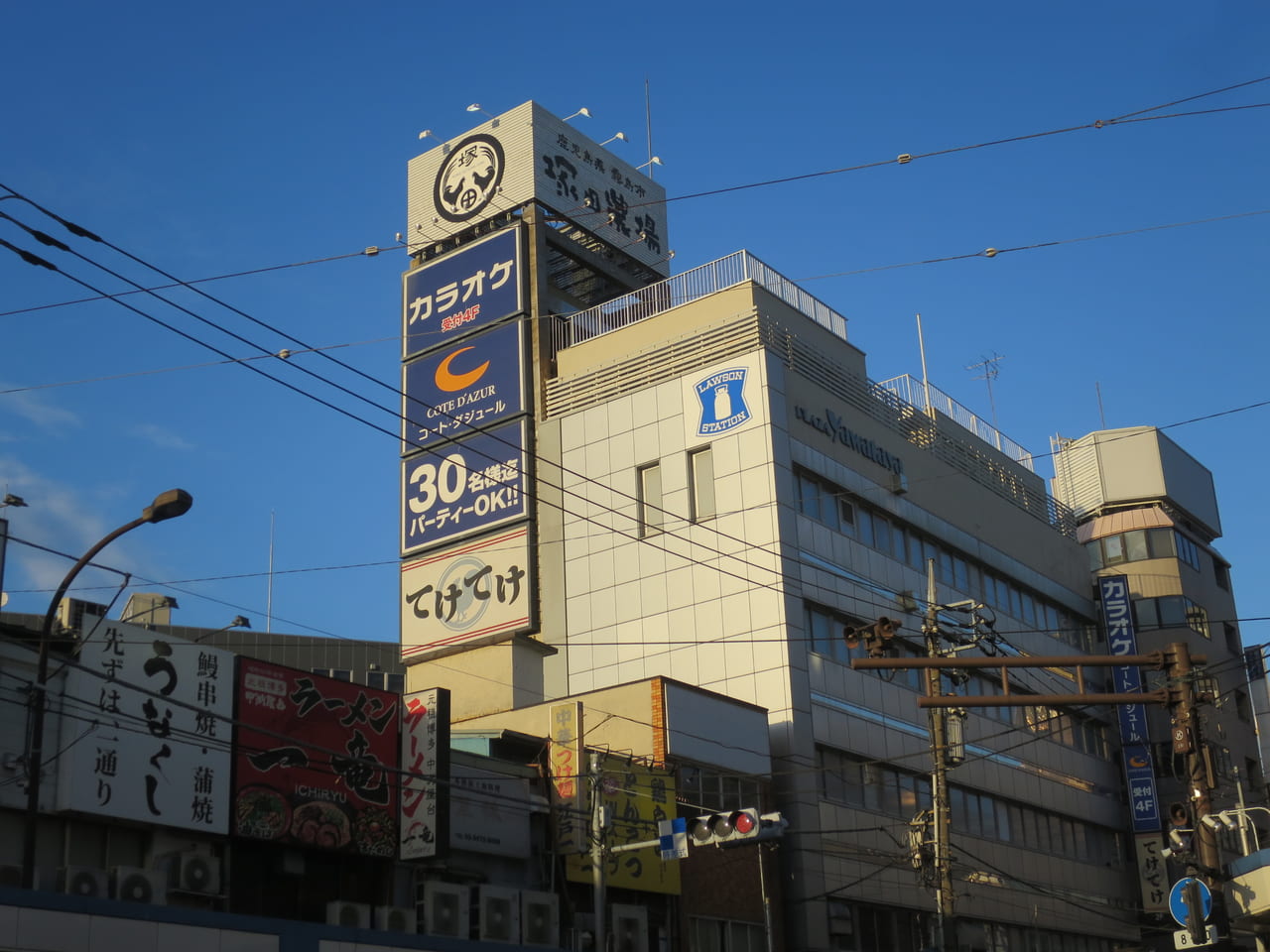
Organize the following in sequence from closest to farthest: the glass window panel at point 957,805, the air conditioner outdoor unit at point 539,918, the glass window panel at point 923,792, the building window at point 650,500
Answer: the air conditioner outdoor unit at point 539,918 < the glass window panel at point 923,792 < the building window at point 650,500 < the glass window panel at point 957,805

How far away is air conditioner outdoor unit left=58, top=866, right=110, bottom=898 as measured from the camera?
86.2 ft

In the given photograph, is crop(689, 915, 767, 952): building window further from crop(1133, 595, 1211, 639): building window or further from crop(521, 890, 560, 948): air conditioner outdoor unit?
crop(1133, 595, 1211, 639): building window

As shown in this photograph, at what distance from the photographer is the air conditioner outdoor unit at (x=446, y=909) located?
1249 inches

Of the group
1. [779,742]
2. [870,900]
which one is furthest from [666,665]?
[870,900]

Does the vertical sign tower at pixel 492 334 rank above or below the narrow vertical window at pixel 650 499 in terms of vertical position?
above

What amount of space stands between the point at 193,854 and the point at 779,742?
764 inches

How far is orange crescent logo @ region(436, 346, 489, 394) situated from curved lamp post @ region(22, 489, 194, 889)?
102 ft

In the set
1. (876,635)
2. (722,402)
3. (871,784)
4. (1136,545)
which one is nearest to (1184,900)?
(876,635)

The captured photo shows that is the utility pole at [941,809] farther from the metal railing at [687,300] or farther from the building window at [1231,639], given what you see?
the building window at [1231,639]

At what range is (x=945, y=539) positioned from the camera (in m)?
55.6

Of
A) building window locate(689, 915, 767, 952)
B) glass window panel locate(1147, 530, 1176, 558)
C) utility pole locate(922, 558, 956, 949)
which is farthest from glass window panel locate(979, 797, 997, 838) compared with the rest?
glass window panel locate(1147, 530, 1176, 558)

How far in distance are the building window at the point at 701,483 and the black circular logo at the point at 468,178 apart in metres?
15.9

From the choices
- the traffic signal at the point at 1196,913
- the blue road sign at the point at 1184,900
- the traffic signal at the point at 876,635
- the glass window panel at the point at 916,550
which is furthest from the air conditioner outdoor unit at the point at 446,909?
the glass window panel at the point at 916,550

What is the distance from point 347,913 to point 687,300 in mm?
27905
